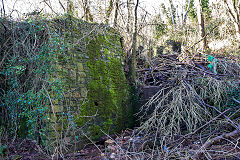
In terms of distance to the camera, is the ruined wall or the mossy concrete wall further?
the mossy concrete wall

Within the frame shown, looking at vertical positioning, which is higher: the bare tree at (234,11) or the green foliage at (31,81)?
the bare tree at (234,11)

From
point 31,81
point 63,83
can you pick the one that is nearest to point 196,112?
point 63,83

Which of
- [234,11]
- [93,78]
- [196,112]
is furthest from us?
[234,11]

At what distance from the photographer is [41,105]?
3627 mm

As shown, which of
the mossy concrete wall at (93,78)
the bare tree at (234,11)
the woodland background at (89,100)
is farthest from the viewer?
the bare tree at (234,11)

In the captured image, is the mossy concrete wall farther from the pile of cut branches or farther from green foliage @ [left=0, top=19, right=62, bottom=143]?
the pile of cut branches

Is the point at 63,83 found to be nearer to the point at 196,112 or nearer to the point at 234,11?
the point at 196,112

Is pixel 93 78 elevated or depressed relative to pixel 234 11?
depressed

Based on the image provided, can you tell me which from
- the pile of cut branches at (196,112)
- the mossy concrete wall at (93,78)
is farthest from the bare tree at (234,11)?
the mossy concrete wall at (93,78)

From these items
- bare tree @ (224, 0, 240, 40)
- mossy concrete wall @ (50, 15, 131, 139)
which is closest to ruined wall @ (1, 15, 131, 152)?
mossy concrete wall @ (50, 15, 131, 139)

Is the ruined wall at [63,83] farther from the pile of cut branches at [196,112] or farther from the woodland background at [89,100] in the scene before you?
the pile of cut branches at [196,112]

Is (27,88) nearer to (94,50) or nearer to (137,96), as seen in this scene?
(94,50)

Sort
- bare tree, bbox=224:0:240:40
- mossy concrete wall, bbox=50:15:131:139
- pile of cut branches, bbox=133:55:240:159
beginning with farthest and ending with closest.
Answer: bare tree, bbox=224:0:240:40 → mossy concrete wall, bbox=50:15:131:139 → pile of cut branches, bbox=133:55:240:159

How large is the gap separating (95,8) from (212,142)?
214 inches
